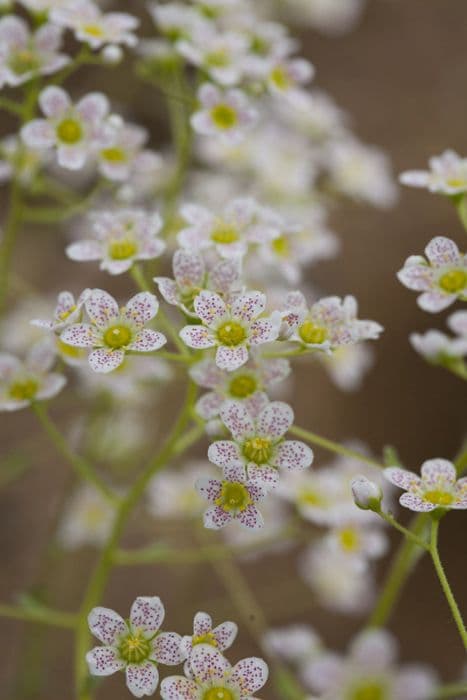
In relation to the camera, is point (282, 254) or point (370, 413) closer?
point (282, 254)

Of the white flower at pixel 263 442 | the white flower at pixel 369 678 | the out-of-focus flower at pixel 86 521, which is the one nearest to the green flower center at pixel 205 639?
the white flower at pixel 263 442

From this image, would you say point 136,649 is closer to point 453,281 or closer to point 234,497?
point 234,497

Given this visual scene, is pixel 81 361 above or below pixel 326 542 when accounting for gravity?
above

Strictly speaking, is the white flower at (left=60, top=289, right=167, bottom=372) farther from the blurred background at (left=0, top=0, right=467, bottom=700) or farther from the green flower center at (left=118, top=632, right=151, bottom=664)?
the blurred background at (left=0, top=0, right=467, bottom=700)

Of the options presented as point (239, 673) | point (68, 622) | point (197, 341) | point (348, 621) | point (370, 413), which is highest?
point (197, 341)

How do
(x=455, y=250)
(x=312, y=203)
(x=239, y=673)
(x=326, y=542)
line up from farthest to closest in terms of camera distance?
(x=312, y=203), (x=326, y=542), (x=455, y=250), (x=239, y=673)

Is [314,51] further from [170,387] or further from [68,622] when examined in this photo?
[68,622]

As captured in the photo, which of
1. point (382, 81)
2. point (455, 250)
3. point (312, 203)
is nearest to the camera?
point (455, 250)

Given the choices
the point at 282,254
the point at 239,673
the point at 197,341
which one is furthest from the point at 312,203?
the point at 239,673
